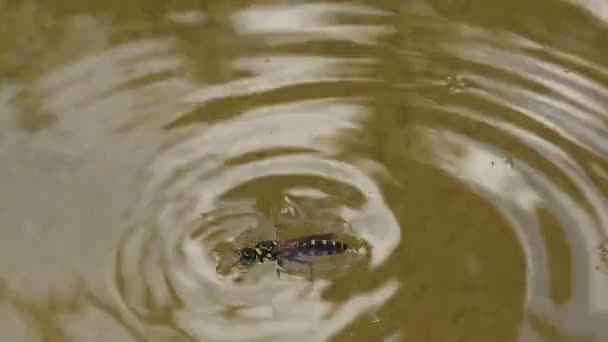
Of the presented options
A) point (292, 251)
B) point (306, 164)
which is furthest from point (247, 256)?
point (306, 164)

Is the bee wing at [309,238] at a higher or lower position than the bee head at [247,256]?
higher

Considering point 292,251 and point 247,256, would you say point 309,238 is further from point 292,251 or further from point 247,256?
point 247,256

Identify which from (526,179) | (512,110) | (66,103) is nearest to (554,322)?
(526,179)

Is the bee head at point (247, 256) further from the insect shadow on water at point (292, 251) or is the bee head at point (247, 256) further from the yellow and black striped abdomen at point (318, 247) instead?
the yellow and black striped abdomen at point (318, 247)

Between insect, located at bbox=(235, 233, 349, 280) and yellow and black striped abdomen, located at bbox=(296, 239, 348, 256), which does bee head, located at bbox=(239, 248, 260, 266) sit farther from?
yellow and black striped abdomen, located at bbox=(296, 239, 348, 256)

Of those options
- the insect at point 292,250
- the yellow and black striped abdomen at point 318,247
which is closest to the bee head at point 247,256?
the insect at point 292,250

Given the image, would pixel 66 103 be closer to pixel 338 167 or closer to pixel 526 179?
pixel 338 167

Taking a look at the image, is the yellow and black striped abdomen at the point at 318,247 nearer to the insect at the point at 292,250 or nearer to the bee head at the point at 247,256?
the insect at the point at 292,250
